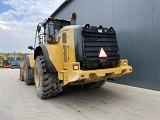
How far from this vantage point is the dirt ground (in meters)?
4.18

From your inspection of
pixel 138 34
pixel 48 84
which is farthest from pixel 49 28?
pixel 138 34

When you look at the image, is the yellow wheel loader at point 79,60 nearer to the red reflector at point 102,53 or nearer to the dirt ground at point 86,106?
the red reflector at point 102,53

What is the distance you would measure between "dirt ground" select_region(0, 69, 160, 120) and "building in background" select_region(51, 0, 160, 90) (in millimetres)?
767

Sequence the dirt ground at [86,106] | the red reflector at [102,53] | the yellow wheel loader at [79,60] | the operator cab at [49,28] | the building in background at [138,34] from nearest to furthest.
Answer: the dirt ground at [86,106]
the yellow wheel loader at [79,60]
the red reflector at [102,53]
the building in background at [138,34]
the operator cab at [49,28]

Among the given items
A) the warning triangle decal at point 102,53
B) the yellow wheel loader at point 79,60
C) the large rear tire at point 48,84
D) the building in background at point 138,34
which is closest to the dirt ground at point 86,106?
the large rear tire at point 48,84

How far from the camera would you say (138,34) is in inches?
277

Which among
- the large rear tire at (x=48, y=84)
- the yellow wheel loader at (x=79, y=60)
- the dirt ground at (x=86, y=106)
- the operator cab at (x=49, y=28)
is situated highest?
the operator cab at (x=49, y=28)

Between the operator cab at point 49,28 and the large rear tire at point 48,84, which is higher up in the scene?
the operator cab at point 49,28

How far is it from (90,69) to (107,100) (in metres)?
1.09

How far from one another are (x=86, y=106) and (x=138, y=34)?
3572 mm

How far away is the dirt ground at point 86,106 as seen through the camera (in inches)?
165

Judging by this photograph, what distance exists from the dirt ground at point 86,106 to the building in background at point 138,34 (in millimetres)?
767

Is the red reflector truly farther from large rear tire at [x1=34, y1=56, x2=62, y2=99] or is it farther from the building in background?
the building in background

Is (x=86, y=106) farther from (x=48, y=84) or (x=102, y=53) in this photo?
(x=102, y=53)
